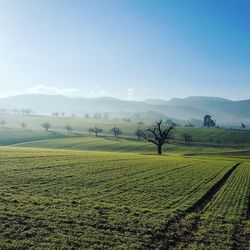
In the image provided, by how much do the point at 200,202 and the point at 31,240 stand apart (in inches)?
654

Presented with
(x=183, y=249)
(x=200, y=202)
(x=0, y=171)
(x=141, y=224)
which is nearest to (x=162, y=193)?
(x=200, y=202)

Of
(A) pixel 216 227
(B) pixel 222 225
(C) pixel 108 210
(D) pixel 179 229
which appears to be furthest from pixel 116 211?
(B) pixel 222 225

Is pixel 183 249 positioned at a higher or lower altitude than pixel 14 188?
lower

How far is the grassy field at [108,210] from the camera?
16.9 m

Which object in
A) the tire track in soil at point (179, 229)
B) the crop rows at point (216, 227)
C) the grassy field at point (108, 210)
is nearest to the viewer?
the grassy field at point (108, 210)

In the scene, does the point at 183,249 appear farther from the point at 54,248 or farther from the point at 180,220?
the point at 54,248

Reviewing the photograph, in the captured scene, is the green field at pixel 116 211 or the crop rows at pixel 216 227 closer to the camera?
the green field at pixel 116 211

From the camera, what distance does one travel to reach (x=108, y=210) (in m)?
22.2

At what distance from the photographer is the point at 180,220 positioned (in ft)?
70.5

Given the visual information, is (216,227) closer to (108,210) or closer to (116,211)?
(116,211)

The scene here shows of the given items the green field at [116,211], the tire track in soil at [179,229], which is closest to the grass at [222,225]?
the green field at [116,211]

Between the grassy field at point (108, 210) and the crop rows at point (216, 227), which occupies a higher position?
the grassy field at point (108, 210)

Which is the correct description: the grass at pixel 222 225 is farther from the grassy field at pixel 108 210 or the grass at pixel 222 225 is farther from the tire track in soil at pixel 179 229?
the tire track in soil at pixel 179 229

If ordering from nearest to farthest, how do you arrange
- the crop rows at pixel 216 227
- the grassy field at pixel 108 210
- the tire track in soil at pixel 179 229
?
the grassy field at pixel 108 210 → the tire track in soil at pixel 179 229 → the crop rows at pixel 216 227
